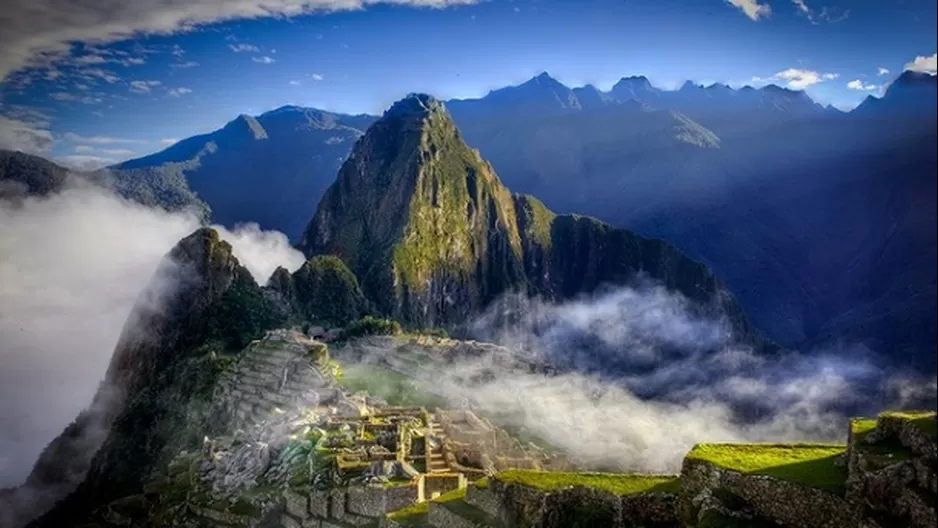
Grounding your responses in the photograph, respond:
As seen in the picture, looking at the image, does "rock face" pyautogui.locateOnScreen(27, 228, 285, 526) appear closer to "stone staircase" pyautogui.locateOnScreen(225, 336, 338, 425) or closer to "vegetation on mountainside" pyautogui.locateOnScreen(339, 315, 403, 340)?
"stone staircase" pyautogui.locateOnScreen(225, 336, 338, 425)

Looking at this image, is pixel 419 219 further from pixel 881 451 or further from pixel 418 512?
pixel 881 451

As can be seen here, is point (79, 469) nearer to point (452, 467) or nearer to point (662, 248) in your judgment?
point (452, 467)

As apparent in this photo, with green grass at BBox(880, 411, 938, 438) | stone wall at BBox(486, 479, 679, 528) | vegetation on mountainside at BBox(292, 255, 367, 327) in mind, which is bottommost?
stone wall at BBox(486, 479, 679, 528)

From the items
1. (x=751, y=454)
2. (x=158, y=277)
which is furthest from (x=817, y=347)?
(x=751, y=454)

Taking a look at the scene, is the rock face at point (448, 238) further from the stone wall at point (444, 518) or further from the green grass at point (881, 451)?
the green grass at point (881, 451)

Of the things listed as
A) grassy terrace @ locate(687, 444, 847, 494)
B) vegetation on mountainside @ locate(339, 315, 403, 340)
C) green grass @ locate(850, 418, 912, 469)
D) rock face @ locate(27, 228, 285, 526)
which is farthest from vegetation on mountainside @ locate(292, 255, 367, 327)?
green grass @ locate(850, 418, 912, 469)

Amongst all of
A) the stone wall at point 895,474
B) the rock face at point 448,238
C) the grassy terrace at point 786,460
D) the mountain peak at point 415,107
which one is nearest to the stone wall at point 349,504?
the grassy terrace at point 786,460
